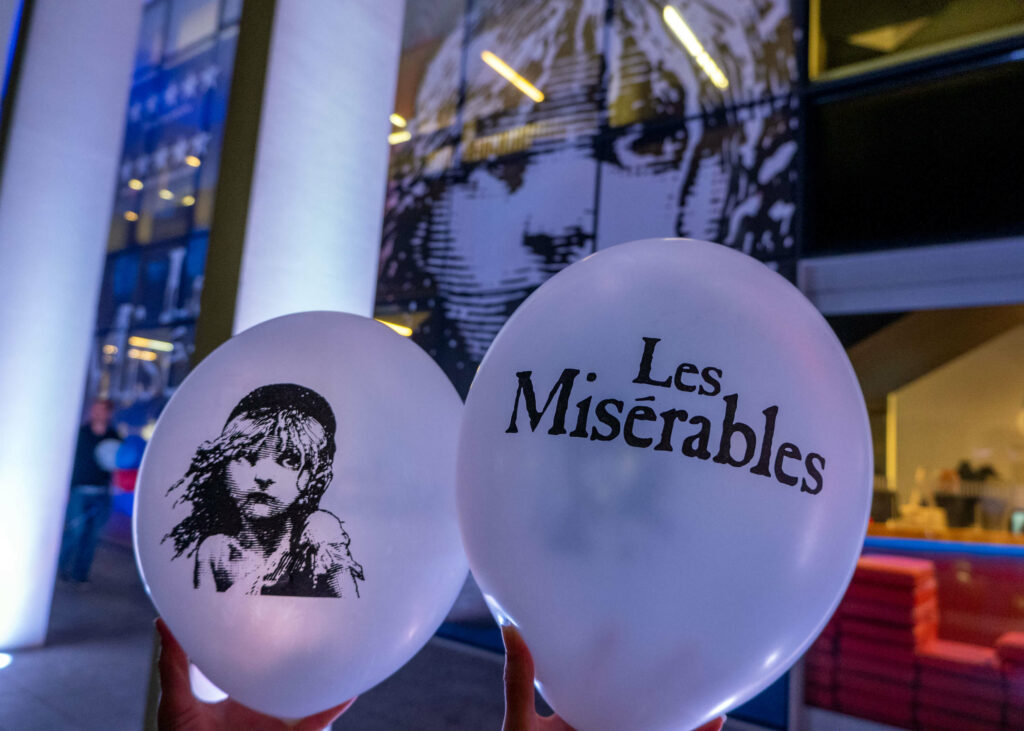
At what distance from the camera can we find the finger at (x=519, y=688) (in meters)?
0.70

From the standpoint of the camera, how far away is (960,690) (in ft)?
8.61

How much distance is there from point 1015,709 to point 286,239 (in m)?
3.02

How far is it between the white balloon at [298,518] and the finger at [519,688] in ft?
0.95

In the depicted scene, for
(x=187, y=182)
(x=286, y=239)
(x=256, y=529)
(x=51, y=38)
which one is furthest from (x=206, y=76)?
(x=256, y=529)

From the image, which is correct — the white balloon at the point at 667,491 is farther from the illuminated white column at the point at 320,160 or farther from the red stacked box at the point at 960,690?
the red stacked box at the point at 960,690

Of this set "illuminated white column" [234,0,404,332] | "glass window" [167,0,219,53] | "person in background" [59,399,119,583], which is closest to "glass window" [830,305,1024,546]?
Result: "illuminated white column" [234,0,404,332]

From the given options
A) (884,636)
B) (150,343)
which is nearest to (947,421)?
(884,636)

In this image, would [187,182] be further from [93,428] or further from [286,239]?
[286,239]

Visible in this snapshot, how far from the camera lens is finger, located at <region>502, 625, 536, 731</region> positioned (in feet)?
2.31

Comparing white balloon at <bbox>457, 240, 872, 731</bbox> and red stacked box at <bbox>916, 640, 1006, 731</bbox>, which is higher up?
white balloon at <bbox>457, 240, 872, 731</bbox>

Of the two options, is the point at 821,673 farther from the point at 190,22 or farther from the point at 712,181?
the point at 190,22

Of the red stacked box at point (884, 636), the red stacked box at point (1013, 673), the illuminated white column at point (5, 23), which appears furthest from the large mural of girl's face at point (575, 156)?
the illuminated white column at point (5, 23)

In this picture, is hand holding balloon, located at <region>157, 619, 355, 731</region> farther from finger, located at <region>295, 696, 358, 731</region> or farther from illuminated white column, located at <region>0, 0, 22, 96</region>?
illuminated white column, located at <region>0, 0, 22, 96</region>

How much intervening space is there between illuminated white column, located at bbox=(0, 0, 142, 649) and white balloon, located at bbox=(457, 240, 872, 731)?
3.47 metres
